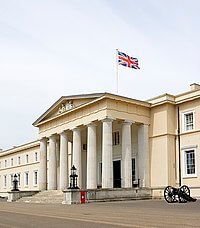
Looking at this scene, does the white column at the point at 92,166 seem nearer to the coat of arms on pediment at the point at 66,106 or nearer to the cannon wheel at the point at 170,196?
the coat of arms on pediment at the point at 66,106

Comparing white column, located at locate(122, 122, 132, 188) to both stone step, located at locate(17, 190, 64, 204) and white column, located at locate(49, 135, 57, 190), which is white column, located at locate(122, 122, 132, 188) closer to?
stone step, located at locate(17, 190, 64, 204)

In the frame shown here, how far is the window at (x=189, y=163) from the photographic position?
3264 centimetres

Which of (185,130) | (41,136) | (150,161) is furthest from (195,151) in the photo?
(41,136)

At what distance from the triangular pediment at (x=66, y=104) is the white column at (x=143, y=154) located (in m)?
4.96

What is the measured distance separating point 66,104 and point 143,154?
31.7 ft

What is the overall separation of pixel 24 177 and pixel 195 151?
3664 centimetres

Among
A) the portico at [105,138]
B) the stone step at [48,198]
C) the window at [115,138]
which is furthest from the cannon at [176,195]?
the window at [115,138]

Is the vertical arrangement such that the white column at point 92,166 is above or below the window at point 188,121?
below

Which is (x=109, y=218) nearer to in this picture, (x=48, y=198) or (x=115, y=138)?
(x=48, y=198)

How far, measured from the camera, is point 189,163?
33219 mm

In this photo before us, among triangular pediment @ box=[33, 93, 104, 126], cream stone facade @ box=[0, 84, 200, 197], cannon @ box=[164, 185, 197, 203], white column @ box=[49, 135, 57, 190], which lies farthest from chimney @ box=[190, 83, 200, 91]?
white column @ box=[49, 135, 57, 190]

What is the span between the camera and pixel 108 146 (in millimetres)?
32906

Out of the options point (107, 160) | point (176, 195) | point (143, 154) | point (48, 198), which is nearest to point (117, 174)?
point (143, 154)

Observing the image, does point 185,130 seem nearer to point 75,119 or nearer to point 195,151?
point 195,151
